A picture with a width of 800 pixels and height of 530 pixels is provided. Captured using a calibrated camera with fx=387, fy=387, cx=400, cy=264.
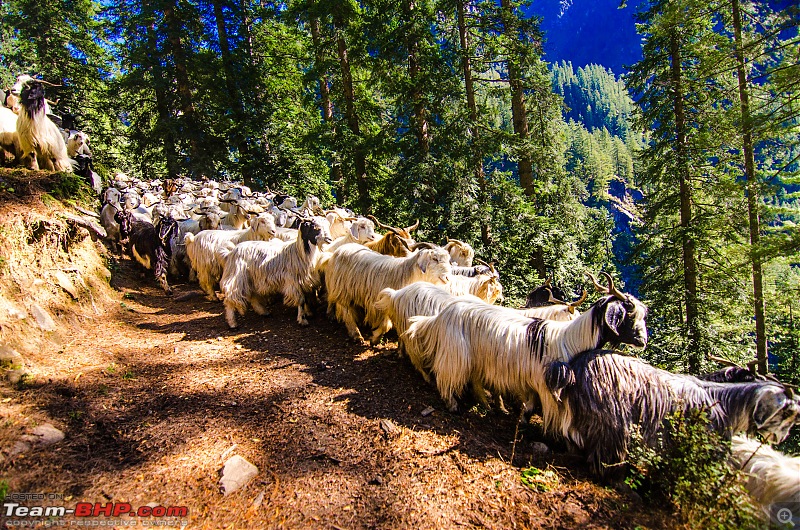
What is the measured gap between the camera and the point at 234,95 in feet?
61.7

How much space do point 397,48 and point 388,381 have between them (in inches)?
444

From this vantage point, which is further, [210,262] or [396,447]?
[210,262]

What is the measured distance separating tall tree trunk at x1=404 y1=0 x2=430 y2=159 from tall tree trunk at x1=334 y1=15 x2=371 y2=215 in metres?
2.62

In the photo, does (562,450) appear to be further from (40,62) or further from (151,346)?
(40,62)

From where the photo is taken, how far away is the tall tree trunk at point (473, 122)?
12062mm

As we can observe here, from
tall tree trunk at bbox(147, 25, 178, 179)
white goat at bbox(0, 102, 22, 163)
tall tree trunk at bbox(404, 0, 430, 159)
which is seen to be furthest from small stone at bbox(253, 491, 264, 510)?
tall tree trunk at bbox(147, 25, 178, 179)

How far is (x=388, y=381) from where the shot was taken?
4969mm

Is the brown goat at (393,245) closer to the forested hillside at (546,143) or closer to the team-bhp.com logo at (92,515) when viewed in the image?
the forested hillside at (546,143)

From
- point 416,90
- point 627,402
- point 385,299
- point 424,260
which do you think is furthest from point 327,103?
point 627,402

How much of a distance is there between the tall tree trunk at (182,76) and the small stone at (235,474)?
61.1ft

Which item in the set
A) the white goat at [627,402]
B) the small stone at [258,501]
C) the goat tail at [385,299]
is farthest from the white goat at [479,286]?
the small stone at [258,501]

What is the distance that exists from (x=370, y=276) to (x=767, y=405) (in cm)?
468

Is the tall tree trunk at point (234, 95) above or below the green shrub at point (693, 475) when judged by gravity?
above

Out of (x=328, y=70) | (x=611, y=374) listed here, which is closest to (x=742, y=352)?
(x=611, y=374)
